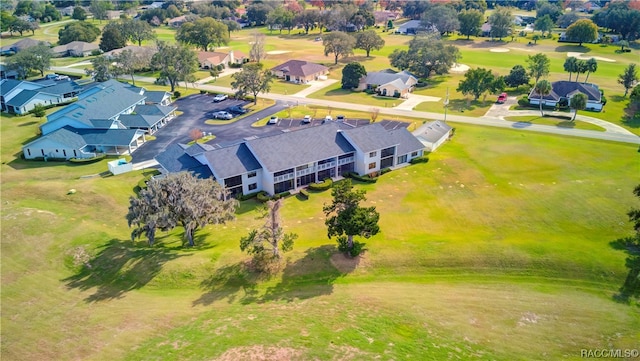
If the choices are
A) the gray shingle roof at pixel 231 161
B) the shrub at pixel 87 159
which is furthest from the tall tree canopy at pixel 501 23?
the shrub at pixel 87 159

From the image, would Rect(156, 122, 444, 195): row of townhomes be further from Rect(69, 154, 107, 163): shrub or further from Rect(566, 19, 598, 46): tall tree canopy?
Rect(566, 19, 598, 46): tall tree canopy

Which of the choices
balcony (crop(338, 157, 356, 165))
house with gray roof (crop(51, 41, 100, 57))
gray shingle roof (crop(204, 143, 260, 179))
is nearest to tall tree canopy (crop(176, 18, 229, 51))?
house with gray roof (crop(51, 41, 100, 57))

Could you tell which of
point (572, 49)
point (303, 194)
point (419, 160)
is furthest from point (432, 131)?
point (572, 49)

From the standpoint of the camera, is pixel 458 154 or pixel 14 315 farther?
pixel 458 154

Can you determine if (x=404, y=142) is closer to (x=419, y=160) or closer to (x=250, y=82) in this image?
(x=419, y=160)

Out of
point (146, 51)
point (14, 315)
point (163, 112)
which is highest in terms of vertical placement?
point (146, 51)

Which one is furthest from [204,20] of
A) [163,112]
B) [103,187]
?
[103,187]

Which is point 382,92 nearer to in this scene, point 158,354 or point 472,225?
point 472,225
